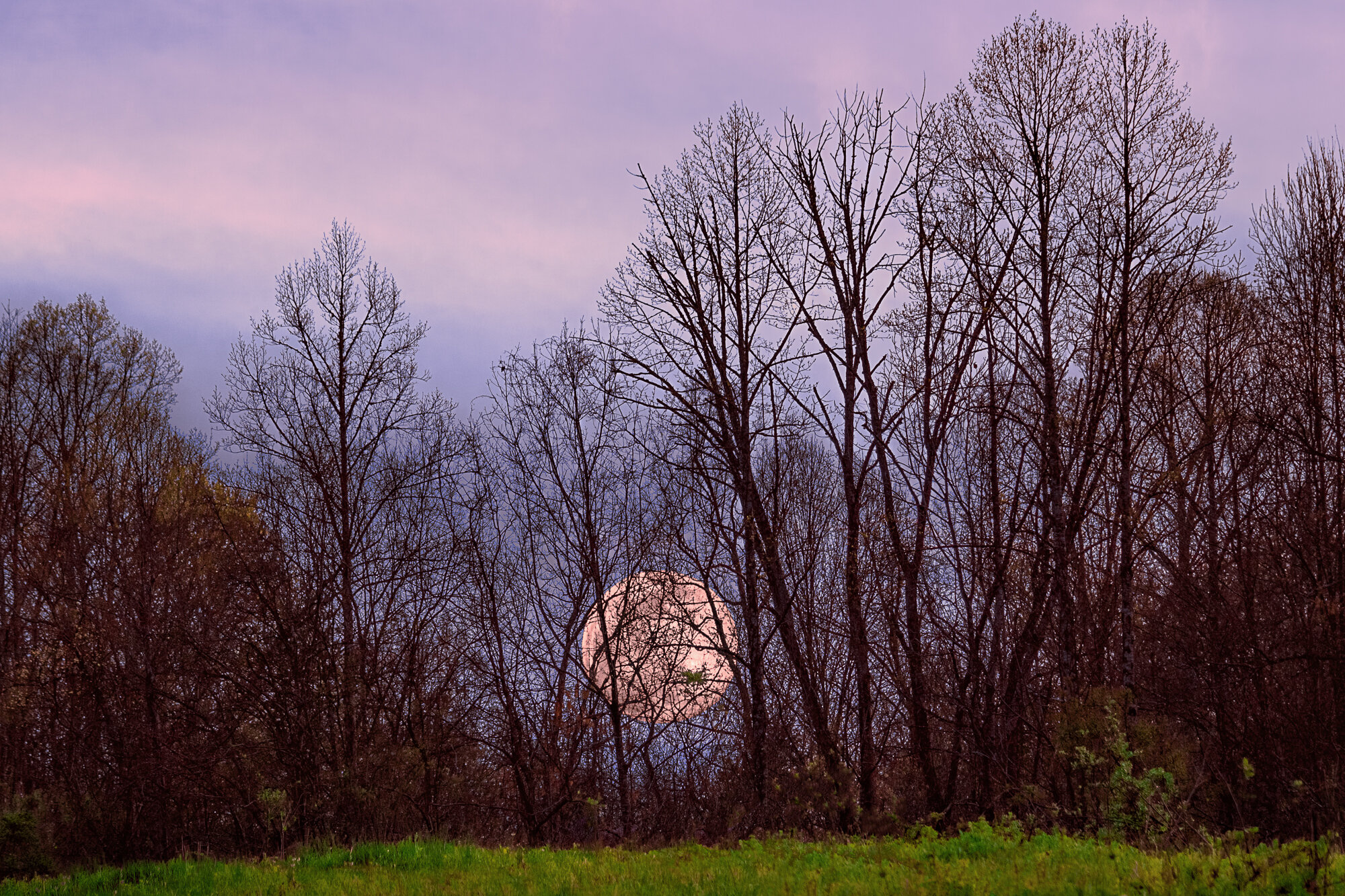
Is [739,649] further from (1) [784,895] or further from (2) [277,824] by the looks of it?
(1) [784,895]

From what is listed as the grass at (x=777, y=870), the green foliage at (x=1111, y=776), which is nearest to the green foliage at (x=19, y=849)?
the grass at (x=777, y=870)

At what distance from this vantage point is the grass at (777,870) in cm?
535

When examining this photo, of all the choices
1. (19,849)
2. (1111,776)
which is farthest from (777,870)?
(19,849)

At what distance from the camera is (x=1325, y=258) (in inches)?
696

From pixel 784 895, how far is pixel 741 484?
1053cm

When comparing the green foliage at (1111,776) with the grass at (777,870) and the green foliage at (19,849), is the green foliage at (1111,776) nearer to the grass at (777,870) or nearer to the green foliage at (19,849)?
the grass at (777,870)

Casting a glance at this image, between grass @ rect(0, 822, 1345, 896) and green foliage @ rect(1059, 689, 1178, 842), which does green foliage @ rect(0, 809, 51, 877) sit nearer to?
grass @ rect(0, 822, 1345, 896)

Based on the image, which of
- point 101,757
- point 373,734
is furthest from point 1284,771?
point 101,757

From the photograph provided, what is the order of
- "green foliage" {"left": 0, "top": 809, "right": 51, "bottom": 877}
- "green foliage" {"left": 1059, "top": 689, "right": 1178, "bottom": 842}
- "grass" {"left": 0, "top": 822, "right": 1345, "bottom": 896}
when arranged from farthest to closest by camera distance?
1. "green foliage" {"left": 0, "top": 809, "right": 51, "bottom": 877}
2. "green foliage" {"left": 1059, "top": 689, "right": 1178, "bottom": 842}
3. "grass" {"left": 0, "top": 822, "right": 1345, "bottom": 896}

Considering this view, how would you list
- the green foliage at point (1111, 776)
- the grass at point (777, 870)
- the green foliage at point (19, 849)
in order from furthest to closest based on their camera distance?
1. the green foliage at point (19, 849)
2. the green foliage at point (1111, 776)
3. the grass at point (777, 870)

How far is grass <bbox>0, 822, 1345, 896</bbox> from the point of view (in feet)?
17.6

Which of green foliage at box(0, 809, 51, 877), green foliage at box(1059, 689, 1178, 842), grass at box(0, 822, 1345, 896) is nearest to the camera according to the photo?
grass at box(0, 822, 1345, 896)

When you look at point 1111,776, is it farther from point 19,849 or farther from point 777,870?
point 19,849

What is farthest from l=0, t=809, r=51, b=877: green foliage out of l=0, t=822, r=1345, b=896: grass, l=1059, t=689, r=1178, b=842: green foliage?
l=1059, t=689, r=1178, b=842: green foliage
